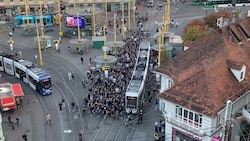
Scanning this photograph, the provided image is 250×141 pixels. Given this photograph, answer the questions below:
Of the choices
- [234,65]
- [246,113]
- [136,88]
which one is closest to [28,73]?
[136,88]

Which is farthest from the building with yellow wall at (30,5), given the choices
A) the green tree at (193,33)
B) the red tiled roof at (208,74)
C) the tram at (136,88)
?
the red tiled roof at (208,74)

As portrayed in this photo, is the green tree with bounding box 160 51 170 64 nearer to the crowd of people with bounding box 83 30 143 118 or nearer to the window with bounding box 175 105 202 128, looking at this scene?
the crowd of people with bounding box 83 30 143 118

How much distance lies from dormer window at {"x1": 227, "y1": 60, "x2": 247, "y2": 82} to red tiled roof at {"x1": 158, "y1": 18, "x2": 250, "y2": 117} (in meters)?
0.39

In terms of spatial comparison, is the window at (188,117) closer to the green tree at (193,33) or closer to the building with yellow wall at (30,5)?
the green tree at (193,33)

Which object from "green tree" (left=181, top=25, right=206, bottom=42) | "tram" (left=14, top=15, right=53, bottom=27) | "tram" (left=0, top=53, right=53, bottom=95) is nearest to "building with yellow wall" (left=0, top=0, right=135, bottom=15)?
"tram" (left=14, top=15, right=53, bottom=27)

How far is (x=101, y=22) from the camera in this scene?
287ft

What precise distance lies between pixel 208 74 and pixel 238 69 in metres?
A: 3.12

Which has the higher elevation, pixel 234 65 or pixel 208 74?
pixel 234 65

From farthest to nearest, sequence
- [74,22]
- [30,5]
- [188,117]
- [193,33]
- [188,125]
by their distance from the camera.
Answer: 1. [30,5]
2. [74,22]
3. [193,33]
4. [188,125]
5. [188,117]

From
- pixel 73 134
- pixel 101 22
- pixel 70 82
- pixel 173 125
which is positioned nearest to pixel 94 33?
pixel 101 22

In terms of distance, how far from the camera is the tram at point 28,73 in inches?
2253

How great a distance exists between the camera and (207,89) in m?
39.3

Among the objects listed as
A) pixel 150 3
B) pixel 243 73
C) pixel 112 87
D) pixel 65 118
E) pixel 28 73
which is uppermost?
pixel 150 3

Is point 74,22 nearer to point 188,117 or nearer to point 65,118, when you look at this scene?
point 65,118
